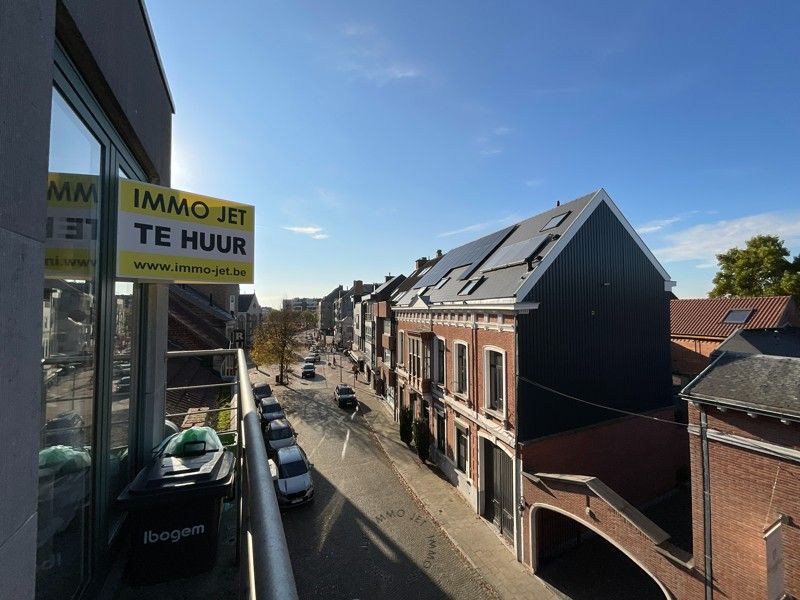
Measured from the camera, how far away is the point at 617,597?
9977 millimetres

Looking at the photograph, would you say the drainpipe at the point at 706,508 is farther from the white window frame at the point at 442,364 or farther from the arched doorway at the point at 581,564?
the white window frame at the point at 442,364

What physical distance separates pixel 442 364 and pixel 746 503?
11321 millimetres

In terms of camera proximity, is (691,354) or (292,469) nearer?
(292,469)

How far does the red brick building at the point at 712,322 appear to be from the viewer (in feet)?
68.2

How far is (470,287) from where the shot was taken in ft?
51.9

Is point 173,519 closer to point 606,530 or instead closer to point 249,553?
point 249,553

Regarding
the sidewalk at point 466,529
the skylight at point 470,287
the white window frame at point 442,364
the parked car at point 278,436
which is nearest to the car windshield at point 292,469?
the parked car at point 278,436

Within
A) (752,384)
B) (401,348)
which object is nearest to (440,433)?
(401,348)

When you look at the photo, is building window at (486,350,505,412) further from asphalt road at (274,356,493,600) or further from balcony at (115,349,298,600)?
balcony at (115,349,298,600)

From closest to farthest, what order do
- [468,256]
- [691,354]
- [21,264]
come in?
[21,264] → [468,256] → [691,354]

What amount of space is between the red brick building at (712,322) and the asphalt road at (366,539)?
17.4 meters

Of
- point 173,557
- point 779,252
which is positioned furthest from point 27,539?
point 779,252

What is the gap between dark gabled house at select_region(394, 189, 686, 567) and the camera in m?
11.9

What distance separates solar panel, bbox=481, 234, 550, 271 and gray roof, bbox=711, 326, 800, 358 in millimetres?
5762
